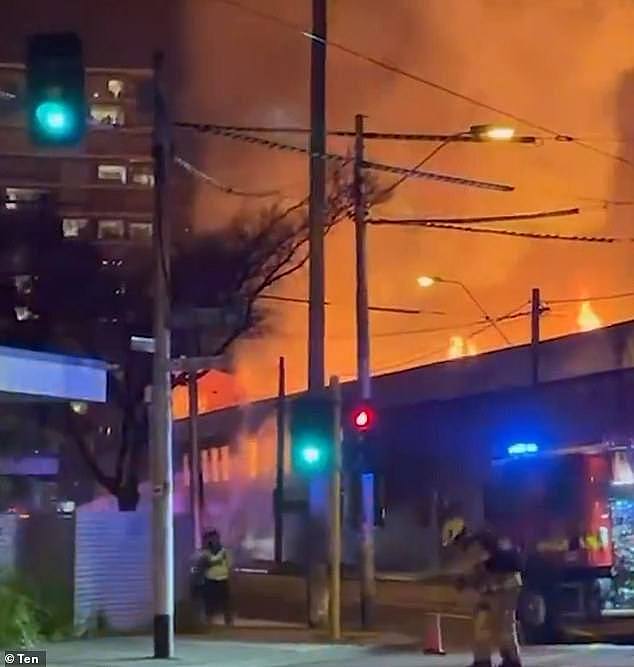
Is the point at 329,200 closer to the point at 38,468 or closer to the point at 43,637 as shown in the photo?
the point at 38,468

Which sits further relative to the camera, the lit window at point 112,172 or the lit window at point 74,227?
the lit window at point 112,172

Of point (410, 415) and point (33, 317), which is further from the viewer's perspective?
point (410, 415)

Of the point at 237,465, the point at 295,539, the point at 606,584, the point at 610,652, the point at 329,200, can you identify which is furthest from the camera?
the point at 237,465

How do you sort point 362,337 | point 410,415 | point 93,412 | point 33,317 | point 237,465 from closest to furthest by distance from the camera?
1. point 362,337
2. point 33,317
3. point 93,412
4. point 410,415
5. point 237,465

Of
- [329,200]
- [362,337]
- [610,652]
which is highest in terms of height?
[329,200]

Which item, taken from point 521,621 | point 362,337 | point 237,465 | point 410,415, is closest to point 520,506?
point 521,621

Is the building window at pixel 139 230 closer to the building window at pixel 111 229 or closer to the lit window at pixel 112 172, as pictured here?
the building window at pixel 111 229

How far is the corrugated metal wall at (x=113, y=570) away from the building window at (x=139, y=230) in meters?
34.4

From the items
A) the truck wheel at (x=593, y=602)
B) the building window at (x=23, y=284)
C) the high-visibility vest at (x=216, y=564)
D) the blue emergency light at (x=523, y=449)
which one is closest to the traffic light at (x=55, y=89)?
the truck wheel at (x=593, y=602)

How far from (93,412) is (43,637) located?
78.5 feet

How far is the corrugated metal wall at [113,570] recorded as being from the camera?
2286cm

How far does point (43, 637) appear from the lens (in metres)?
20.9

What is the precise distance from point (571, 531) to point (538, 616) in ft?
4.25

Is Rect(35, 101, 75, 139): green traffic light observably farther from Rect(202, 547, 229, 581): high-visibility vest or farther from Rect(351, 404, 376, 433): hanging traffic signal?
Rect(202, 547, 229, 581): high-visibility vest
